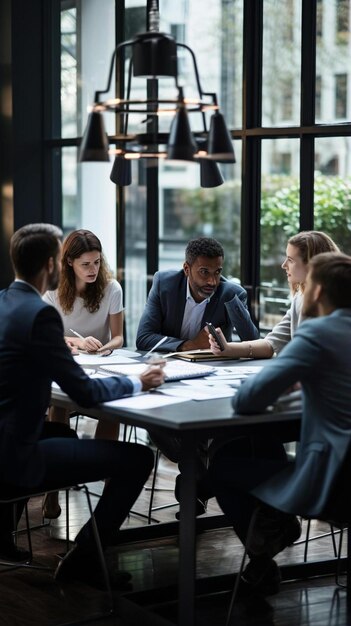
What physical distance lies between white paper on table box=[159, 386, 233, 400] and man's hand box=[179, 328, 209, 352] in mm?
904

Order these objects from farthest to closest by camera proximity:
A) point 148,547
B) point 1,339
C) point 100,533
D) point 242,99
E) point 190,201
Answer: point 190,201 → point 242,99 → point 148,547 → point 100,533 → point 1,339

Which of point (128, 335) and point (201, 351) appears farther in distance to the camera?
point (128, 335)

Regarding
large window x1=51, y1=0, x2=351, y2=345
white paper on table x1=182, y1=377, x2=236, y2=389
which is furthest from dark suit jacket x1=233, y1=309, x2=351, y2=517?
large window x1=51, y1=0, x2=351, y2=345

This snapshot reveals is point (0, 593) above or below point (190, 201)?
below

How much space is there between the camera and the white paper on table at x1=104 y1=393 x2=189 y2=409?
3699 mm

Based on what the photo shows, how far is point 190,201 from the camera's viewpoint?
650 cm

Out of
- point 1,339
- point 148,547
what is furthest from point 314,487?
point 148,547

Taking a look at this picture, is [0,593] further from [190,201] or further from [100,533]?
[190,201]

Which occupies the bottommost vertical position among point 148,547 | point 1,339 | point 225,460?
point 148,547

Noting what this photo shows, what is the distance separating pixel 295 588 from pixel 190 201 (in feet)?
9.55

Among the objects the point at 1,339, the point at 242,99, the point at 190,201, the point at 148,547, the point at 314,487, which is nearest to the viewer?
the point at 314,487

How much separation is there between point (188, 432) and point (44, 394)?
56 centimetres

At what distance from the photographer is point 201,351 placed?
483cm

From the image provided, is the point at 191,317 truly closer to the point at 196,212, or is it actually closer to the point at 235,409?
the point at 196,212
